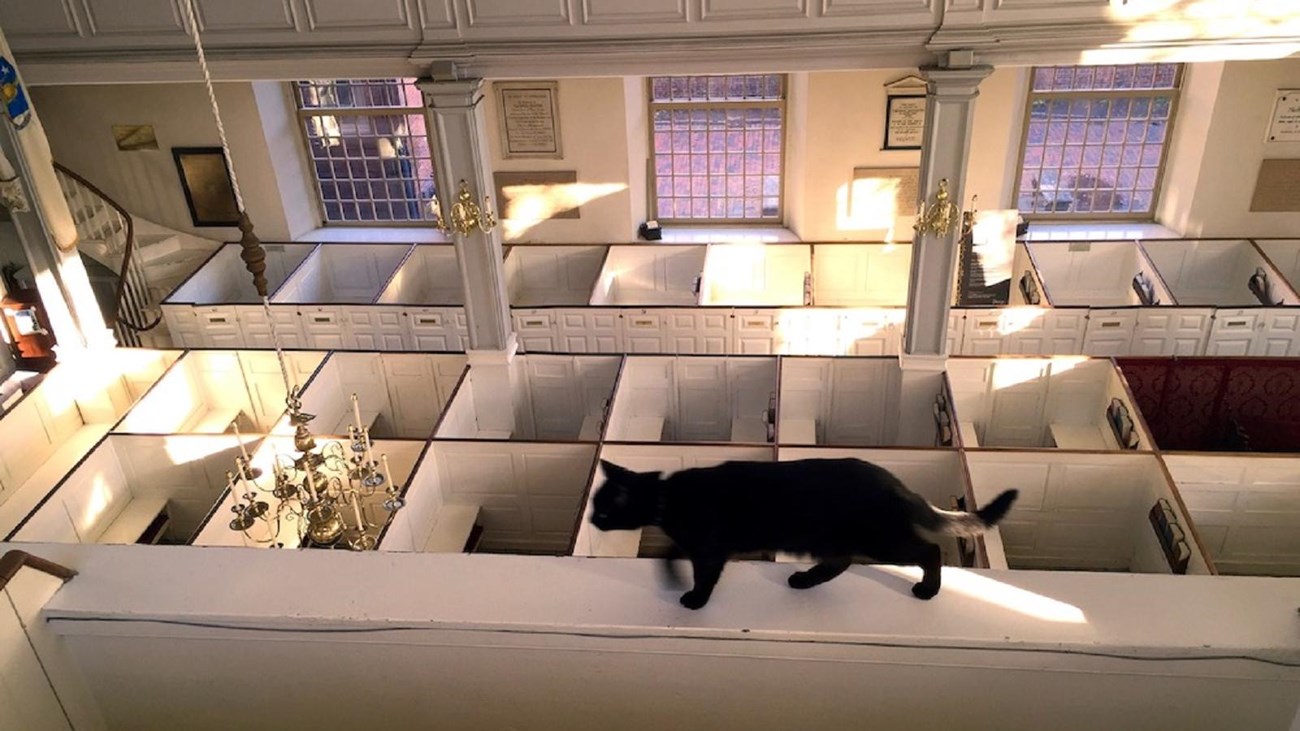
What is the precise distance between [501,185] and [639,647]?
27.0 ft

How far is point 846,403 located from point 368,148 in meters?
6.56

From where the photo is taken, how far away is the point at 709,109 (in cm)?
1009

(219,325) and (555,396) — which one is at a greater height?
(219,325)

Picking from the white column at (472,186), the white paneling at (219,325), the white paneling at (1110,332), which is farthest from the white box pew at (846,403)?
the white paneling at (219,325)

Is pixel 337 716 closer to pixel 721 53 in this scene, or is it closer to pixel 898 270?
pixel 721 53

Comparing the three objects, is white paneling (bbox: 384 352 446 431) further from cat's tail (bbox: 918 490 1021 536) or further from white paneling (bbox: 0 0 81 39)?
cat's tail (bbox: 918 490 1021 536)

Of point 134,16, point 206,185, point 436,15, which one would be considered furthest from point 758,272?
point 206,185

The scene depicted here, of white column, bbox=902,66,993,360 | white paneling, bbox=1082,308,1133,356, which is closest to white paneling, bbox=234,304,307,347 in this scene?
white column, bbox=902,66,993,360

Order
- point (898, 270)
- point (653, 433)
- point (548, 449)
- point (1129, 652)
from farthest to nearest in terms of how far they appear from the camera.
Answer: point (898, 270) < point (653, 433) < point (548, 449) < point (1129, 652)

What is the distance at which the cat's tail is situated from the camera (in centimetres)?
303

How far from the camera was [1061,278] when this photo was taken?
31.1 ft

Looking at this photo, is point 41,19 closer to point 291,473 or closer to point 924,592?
point 291,473

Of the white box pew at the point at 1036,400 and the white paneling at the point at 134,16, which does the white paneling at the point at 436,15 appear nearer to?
the white paneling at the point at 134,16

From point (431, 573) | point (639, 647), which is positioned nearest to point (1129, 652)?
point (639, 647)
